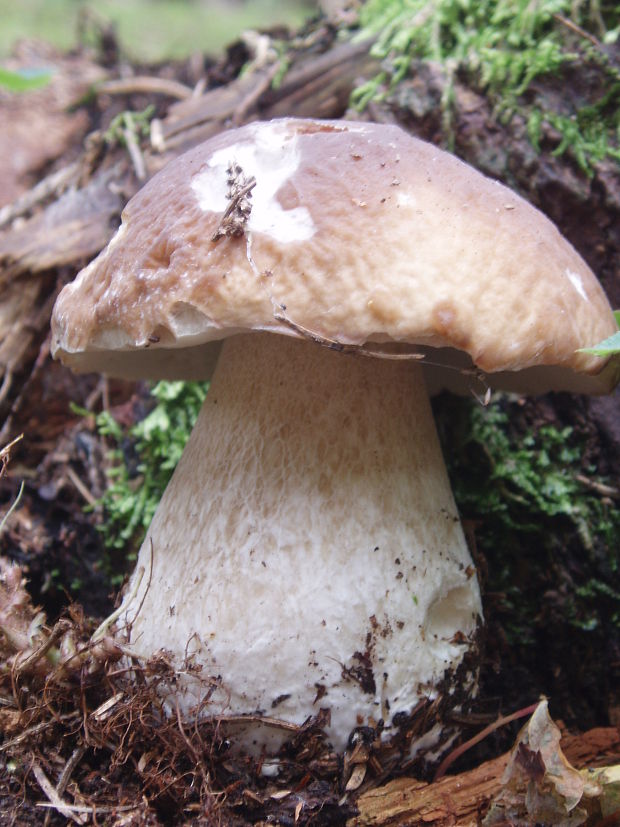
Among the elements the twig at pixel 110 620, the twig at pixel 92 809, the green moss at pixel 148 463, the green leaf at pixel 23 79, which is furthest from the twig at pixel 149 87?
the twig at pixel 92 809

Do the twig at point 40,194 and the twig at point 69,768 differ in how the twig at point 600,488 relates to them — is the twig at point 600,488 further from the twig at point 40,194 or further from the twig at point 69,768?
the twig at point 40,194

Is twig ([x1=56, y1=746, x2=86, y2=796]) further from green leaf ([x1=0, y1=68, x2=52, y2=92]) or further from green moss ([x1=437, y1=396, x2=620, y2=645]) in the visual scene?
green leaf ([x1=0, y1=68, x2=52, y2=92])

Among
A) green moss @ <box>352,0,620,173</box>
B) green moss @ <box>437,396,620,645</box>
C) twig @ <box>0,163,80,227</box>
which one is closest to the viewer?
green moss @ <box>437,396,620,645</box>

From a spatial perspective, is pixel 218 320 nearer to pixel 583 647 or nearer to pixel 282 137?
pixel 282 137

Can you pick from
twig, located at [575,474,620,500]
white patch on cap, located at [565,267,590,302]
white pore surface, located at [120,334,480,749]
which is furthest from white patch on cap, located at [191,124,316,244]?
twig, located at [575,474,620,500]

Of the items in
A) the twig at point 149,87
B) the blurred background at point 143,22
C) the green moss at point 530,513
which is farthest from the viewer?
the blurred background at point 143,22

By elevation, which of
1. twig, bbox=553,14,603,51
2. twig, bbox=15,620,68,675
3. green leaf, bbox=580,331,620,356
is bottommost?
twig, bbox=15,620,68,675

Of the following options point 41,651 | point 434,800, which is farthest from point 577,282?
point 41,651
